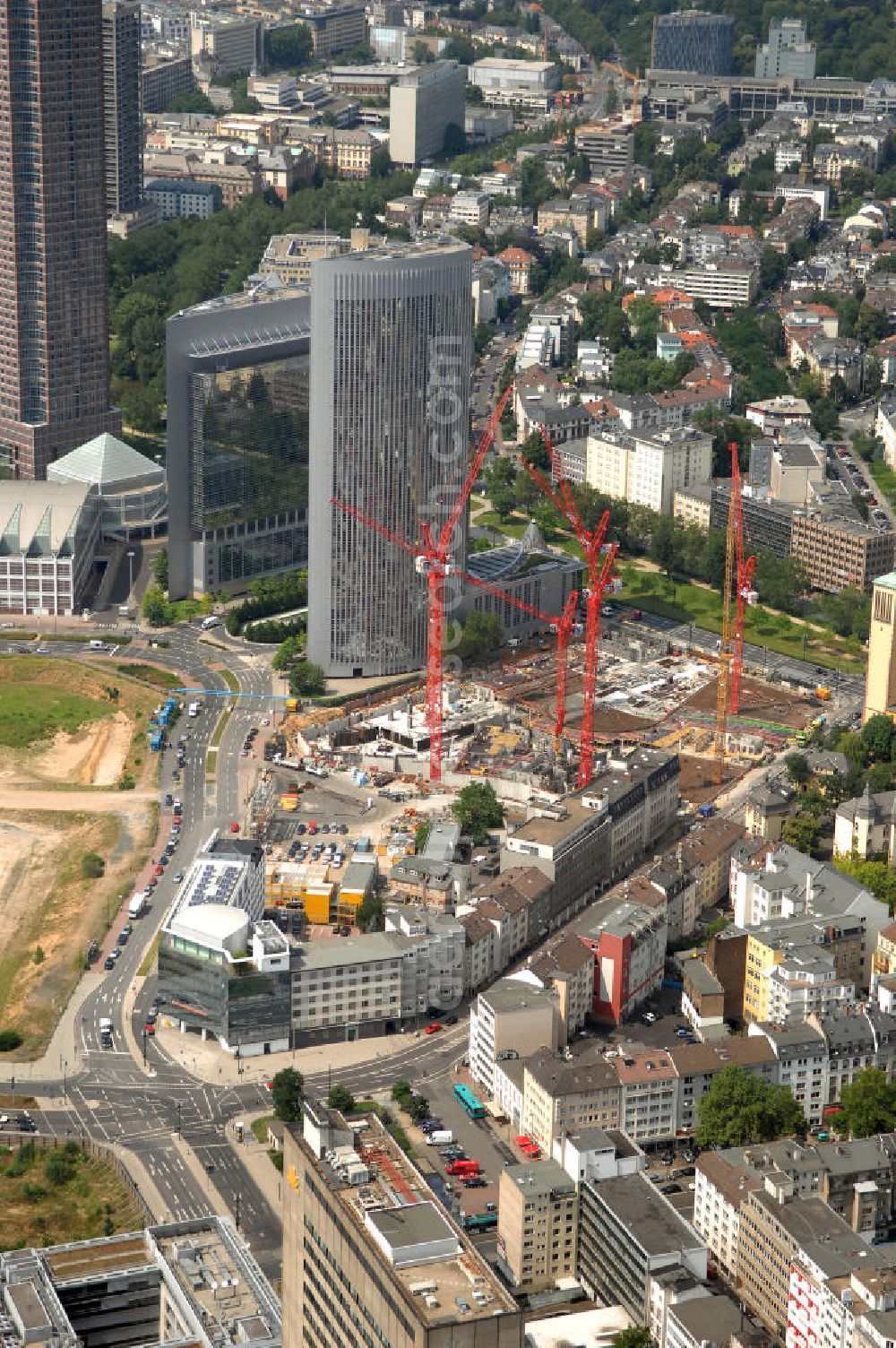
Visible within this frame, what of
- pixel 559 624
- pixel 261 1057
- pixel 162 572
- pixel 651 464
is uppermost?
pixel 651 464

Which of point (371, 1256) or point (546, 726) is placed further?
point (546, 726)

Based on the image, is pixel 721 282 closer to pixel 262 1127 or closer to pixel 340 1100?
pixel 262 1127

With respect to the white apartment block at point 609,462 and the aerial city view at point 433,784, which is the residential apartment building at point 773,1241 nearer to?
the aerial city view at point 433,784

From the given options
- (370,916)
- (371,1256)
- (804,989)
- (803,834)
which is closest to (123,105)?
(803,834)

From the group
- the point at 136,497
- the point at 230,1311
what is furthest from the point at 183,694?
the point at 230,1311

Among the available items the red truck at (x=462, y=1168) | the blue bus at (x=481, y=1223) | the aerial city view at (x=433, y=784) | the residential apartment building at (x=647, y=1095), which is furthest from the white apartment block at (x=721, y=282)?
the blue bus at (x=481, y=1223)
